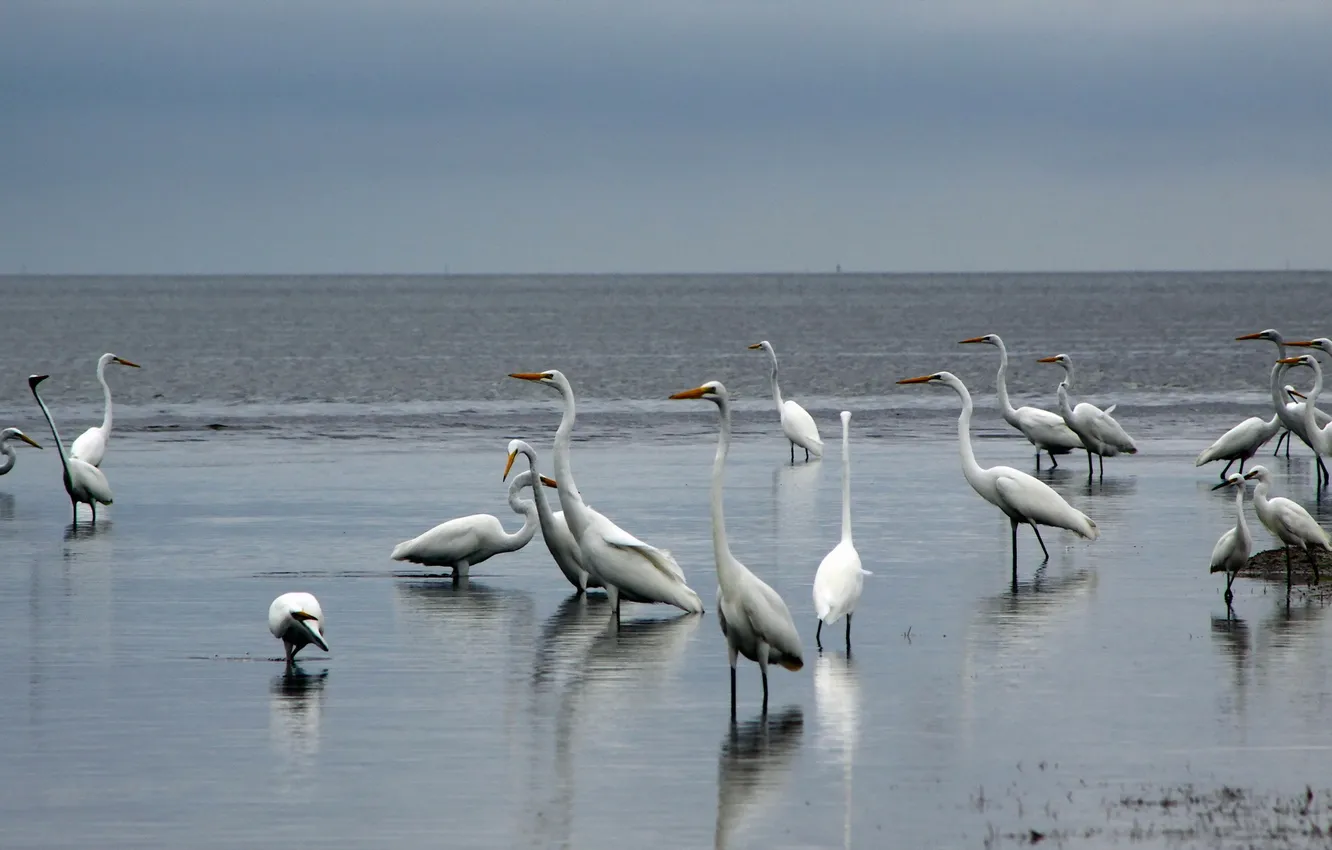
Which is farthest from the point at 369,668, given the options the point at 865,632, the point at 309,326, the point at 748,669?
the point at 309,326

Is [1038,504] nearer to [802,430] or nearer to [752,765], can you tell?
[752,765]

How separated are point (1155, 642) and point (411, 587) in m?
5.78

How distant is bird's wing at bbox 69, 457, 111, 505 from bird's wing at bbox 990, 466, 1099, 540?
29.7 ft

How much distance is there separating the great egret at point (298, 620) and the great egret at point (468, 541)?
331cm

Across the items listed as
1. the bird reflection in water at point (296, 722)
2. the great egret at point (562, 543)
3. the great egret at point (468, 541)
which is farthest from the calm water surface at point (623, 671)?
the great egret at point (468, 541)

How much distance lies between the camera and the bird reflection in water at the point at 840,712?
8141mm

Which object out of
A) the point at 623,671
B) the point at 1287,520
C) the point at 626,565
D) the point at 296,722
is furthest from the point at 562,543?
the point at 1287,520

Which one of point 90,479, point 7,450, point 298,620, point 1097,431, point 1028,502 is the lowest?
point 298,620

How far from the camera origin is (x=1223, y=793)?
7711 millimetres

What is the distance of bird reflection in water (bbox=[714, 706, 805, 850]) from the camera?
24.9 ft

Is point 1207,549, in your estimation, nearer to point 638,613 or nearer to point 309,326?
point 638,613

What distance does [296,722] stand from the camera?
937cm

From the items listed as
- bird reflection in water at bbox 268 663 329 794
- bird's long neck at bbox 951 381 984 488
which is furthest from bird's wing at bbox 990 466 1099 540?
bird reflection in water at bbox 268 663 329 794

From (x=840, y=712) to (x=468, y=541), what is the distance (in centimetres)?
508
